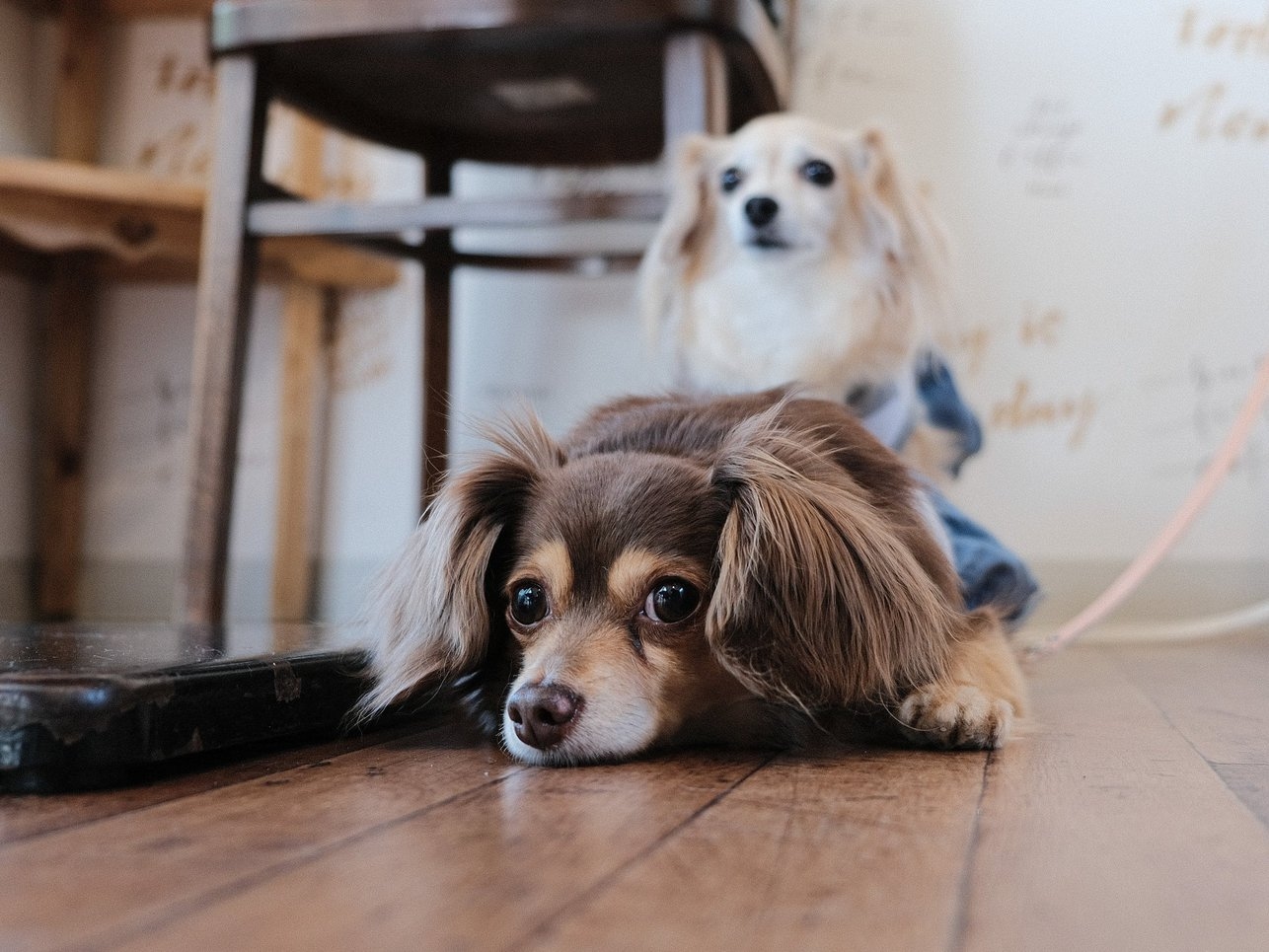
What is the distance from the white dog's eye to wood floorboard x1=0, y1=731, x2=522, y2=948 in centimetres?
129

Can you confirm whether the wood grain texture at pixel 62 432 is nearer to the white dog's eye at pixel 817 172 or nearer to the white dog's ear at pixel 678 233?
the white dog's ear at pixel 678 233

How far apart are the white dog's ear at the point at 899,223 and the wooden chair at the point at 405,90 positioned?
9.4 inches

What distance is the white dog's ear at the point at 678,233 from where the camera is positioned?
1.91 metres

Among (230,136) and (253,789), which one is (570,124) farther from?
(253,789)

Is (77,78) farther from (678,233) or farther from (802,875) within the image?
(802,875)

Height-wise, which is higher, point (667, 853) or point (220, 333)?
point (220, 333)

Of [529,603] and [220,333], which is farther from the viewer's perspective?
[220,333]

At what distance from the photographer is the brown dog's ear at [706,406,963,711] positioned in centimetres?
104

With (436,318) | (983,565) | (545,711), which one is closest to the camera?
(545,711)

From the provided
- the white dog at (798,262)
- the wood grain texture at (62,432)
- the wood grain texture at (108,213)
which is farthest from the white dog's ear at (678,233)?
the wood grain texture at (62,432)

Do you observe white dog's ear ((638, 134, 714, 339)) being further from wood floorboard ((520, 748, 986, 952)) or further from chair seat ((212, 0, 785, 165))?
wood floorboard ((520, 748, 986, 952))

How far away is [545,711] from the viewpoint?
986 millimetres

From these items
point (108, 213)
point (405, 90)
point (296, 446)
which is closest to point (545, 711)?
point (405, 90)

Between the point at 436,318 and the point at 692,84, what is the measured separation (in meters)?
0.84
